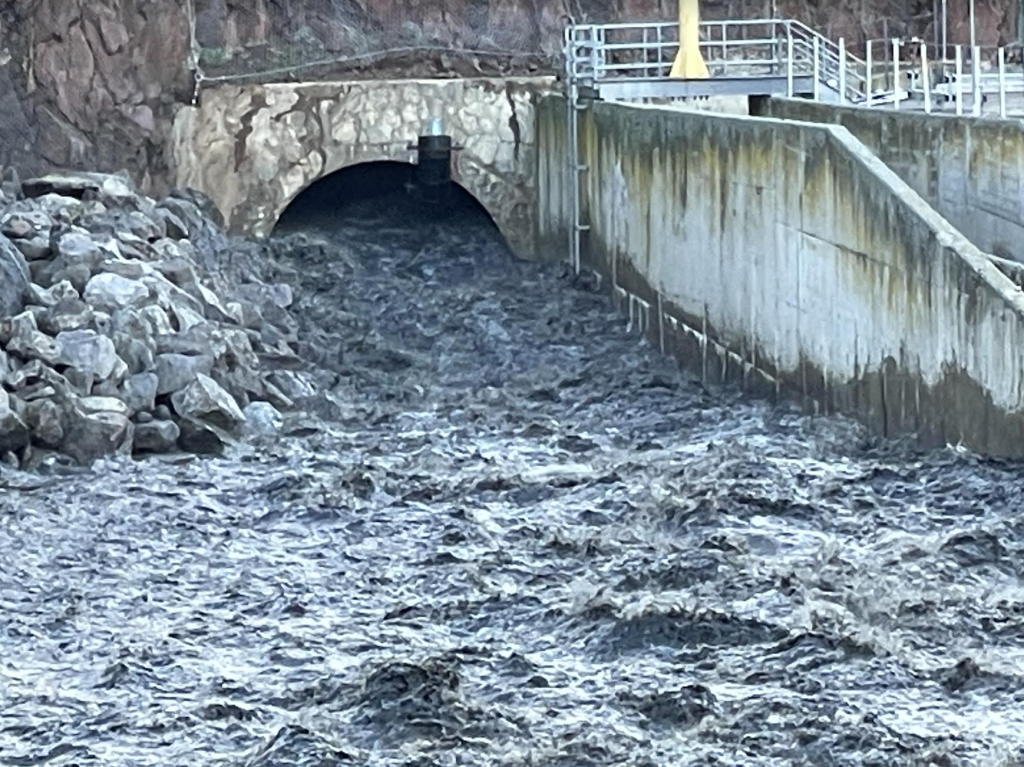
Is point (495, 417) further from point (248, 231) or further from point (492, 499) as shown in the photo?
point (248, 231)

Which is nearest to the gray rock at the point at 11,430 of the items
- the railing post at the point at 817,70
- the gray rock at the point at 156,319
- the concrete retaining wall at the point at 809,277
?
the gray rock at the point at 156,319

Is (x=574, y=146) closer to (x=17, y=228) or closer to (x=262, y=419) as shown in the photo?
(x=17, y=228)

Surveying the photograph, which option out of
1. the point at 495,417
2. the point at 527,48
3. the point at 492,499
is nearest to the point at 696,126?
the point at 495,417

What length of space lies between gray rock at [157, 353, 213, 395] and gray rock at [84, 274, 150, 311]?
116 cm

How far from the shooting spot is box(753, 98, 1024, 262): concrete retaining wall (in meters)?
17.8

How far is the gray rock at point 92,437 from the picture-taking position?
1511 centimetres

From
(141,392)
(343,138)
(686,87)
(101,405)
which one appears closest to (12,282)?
(141,392)

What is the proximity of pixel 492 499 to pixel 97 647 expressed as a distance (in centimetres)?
385

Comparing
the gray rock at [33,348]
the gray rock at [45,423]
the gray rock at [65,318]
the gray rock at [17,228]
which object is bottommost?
the gray rock at [45,423]

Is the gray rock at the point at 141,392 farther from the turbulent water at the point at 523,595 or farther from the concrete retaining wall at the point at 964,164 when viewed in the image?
the concrete retaining wall at the point at 964,164

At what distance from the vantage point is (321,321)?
21.9 meters

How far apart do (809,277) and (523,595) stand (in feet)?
17.9

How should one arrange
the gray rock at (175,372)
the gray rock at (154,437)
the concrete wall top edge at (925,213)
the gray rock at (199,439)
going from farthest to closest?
the gray rock at (175,372) → the gray rock at (199,439) → the gray rock at (154,437) → the concrete wall top edge at (925,213)

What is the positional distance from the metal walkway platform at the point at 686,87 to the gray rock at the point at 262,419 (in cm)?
903
